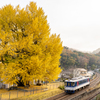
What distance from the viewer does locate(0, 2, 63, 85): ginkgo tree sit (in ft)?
46.1

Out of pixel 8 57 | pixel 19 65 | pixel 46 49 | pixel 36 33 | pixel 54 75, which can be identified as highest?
pixel 36 33

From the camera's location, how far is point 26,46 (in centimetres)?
1479

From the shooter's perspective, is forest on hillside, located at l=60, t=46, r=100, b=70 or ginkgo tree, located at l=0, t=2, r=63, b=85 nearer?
ginkgo tree, located at l=0, t=2, r=63, b=85

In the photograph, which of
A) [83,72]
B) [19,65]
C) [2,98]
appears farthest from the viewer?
[83,72]

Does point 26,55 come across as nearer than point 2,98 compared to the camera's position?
No

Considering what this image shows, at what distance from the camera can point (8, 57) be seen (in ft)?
50.9

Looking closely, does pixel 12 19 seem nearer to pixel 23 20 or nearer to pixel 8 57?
pixel 23 20

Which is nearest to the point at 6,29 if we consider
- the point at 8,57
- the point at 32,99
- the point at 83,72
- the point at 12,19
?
the point at 12,19

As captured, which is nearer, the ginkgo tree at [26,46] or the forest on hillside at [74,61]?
the ginkgo tree at [26,46]

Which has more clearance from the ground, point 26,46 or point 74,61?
point 26,46

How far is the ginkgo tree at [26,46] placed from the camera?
1405 cm

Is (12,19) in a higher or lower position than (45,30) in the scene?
higher

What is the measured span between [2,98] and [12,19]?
1097 centimetres

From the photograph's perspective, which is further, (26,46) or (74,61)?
(74,61)
